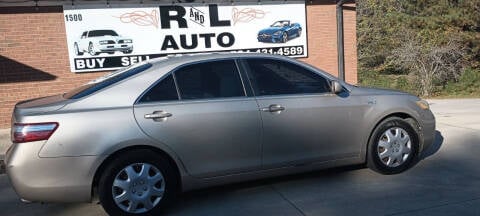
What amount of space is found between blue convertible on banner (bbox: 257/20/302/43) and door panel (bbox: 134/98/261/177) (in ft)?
22.2

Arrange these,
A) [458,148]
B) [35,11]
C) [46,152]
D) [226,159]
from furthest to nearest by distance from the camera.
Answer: [35,11] < [458,148] < [226,159] < [46,152]

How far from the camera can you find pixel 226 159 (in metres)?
4.98

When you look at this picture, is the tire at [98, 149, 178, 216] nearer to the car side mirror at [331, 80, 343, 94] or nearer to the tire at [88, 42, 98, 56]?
the car side mirror at [331, 80, 343, 94]

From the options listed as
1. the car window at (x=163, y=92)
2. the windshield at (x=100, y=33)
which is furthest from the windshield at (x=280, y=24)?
the car window at (x=163, y=92)

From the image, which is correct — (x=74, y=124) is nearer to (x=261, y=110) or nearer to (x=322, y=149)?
(x=261, y=110)

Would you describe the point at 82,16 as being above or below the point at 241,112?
above

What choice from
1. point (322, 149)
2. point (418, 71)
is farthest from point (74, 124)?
point (418, 71)

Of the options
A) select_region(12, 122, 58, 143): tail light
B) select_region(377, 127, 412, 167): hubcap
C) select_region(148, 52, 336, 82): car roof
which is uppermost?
select_region(148, 52, 336, 82): car roof

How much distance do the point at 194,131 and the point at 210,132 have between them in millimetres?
161

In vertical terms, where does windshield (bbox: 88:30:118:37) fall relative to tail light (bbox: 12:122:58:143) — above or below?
above

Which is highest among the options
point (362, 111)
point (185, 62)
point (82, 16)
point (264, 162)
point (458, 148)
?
point (82, 16)

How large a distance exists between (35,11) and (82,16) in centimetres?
89

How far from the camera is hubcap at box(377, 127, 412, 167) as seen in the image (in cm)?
577

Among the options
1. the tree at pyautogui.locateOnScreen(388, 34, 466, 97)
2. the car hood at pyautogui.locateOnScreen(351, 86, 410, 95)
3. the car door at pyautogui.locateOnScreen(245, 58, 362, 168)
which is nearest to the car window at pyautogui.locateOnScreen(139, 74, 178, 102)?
the car door at pyautogui.locateOnScreen(245, 58, 362, 168)
